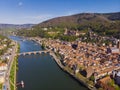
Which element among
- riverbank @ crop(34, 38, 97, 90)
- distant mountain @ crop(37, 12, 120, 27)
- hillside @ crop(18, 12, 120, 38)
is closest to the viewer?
riverbank @ crop(34, 38, 97, 90)

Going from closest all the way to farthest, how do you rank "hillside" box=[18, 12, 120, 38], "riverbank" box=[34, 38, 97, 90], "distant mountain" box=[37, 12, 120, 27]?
"riverbank" box=[34, 38, 97, 90] → "hillside" box=[18, 12, 120, 38] → "distant mountain" box=[37, 12, 120, 27]

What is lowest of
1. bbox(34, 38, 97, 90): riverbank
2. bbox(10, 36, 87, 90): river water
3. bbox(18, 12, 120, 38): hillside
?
bbox(10, 36, 87, 90): river water

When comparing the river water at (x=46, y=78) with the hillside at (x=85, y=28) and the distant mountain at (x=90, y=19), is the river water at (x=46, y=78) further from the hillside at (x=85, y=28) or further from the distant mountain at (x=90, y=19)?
the distant mountain at (x=90, y=19)

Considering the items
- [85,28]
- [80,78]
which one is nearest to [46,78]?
[80,78]

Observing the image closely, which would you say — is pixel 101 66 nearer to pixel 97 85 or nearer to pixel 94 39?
pixel 97 85

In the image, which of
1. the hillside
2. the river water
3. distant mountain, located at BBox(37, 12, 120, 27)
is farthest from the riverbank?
distant mountain, located at BBox(37, 12, 120, 27)

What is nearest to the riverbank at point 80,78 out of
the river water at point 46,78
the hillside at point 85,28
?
the river water at point 46,78

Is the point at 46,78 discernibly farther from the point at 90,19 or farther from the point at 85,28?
the point at 90,19

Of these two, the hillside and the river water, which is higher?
the hillside

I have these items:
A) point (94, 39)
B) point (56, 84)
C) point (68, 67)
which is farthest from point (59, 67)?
point (94, 39)

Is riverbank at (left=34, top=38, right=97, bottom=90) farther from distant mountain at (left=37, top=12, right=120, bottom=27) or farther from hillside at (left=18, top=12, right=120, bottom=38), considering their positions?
distant mountain at (left=37, top=12, right=120, bottom=27)

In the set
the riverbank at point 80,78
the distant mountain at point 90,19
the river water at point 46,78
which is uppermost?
the distant mountain at point 90,19
